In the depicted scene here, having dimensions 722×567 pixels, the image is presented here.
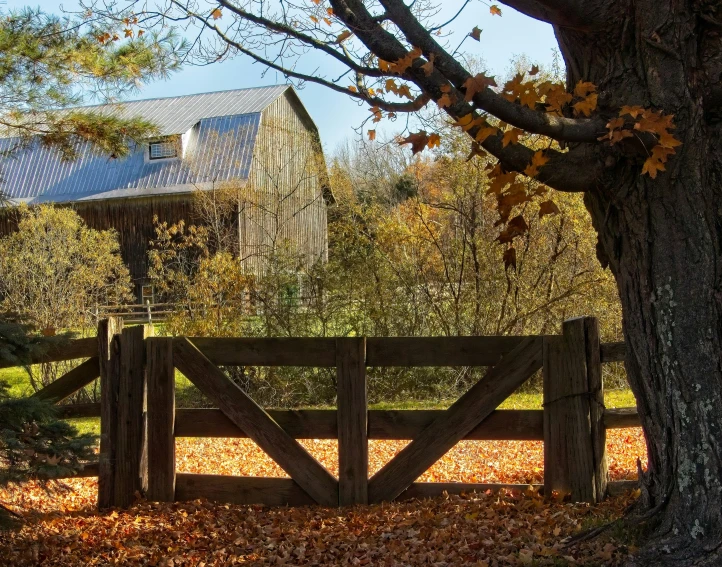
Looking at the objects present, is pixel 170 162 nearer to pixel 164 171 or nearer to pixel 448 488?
pixel 164 171

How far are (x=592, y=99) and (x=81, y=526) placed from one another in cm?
466

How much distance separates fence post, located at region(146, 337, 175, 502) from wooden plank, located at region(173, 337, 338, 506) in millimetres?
394

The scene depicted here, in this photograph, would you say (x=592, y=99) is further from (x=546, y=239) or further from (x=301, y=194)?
(x=301, y=194)

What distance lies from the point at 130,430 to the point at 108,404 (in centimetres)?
28

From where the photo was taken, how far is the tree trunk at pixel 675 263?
4.04 metres

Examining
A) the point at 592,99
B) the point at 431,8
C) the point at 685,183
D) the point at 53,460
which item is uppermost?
the point at 431,8

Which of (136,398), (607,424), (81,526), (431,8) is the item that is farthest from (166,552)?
(431,8)

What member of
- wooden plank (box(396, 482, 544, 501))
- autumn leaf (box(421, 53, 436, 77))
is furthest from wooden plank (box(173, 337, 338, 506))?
autumn leaf (box(421, 53, 436, 77))

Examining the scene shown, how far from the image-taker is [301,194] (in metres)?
19.3

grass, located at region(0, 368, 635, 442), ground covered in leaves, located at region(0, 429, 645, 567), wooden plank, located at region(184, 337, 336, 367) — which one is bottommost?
ground covered in leaves, located at region(0, 429, 645, 567)

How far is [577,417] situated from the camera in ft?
18.6

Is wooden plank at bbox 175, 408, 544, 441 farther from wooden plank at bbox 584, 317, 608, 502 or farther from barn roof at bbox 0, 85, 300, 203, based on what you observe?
barn roof at bbox 0, 85, 300, 203

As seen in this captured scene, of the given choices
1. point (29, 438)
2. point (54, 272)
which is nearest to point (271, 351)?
point (29, 438)

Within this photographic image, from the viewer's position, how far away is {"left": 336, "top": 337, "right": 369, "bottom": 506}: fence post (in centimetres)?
586
